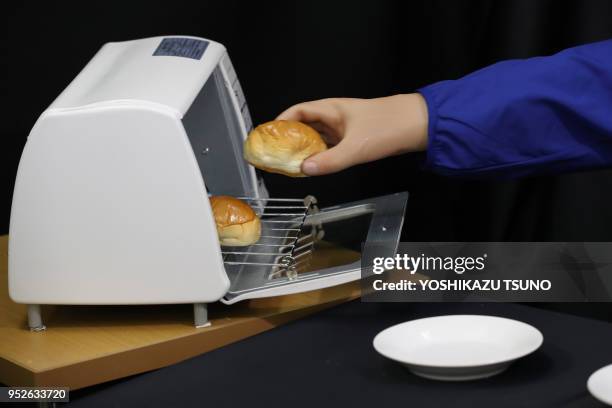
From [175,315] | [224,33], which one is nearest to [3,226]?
[224,33]

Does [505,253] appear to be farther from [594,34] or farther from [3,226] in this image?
[3,226]

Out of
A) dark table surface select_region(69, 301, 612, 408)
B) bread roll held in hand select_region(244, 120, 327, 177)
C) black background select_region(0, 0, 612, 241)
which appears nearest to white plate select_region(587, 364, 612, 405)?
dark table surface select_region(69, 301, 612, 408)

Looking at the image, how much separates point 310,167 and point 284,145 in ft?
0.20

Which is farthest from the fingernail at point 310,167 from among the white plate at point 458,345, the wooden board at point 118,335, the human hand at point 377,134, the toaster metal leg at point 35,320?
the toaster metal leg at point 35,320

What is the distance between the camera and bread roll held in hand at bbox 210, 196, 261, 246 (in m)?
1.31

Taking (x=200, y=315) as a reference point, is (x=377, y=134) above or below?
above

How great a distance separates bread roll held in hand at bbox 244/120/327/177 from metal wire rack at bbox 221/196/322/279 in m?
0.10

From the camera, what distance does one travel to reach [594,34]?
1781 millimetres

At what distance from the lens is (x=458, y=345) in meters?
0.96

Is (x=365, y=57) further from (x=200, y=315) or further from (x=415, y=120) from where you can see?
(x=200, y=315)

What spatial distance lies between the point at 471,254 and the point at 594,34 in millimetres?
663

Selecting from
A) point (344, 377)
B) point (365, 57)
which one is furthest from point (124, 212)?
point (365, 57)

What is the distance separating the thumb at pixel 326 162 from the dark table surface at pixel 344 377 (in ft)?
0.75

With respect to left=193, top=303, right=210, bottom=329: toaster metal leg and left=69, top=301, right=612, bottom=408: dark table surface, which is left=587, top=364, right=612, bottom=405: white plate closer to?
left=69, top=301, right=612, bottom=408: dark table surface
